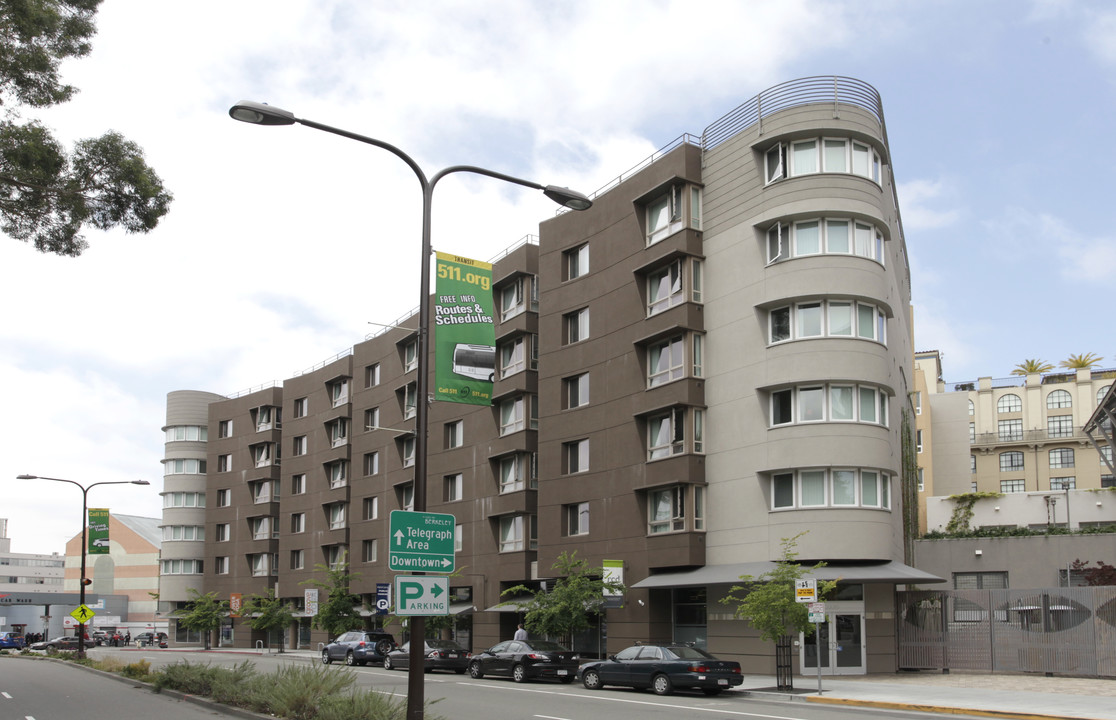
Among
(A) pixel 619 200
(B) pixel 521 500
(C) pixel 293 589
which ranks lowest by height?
(C) pixel 293 589

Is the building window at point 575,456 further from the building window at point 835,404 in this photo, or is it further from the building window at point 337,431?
the building window at point 337,431

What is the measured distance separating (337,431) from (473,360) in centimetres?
5301

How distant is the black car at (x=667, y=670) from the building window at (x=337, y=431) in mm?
38703

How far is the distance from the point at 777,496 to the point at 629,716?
14.6 metres

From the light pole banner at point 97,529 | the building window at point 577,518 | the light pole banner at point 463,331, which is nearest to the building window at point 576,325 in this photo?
the building window at point 577,518

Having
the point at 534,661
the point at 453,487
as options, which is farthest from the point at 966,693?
the point at 453,487

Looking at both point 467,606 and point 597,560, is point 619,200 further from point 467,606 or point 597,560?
point 467,606

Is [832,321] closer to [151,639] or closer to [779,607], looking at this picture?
[779,607]

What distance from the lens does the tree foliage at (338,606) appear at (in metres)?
58.2

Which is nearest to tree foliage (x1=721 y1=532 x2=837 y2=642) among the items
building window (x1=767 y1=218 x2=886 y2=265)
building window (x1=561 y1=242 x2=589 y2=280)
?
building window (x1=767 y1=218 x2=886 y2=265)

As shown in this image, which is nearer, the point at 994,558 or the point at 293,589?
the point at 994,558

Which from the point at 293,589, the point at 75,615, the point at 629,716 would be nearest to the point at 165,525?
the point at 293,589

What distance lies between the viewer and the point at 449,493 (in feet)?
170

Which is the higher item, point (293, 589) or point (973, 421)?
point (973, 421)
